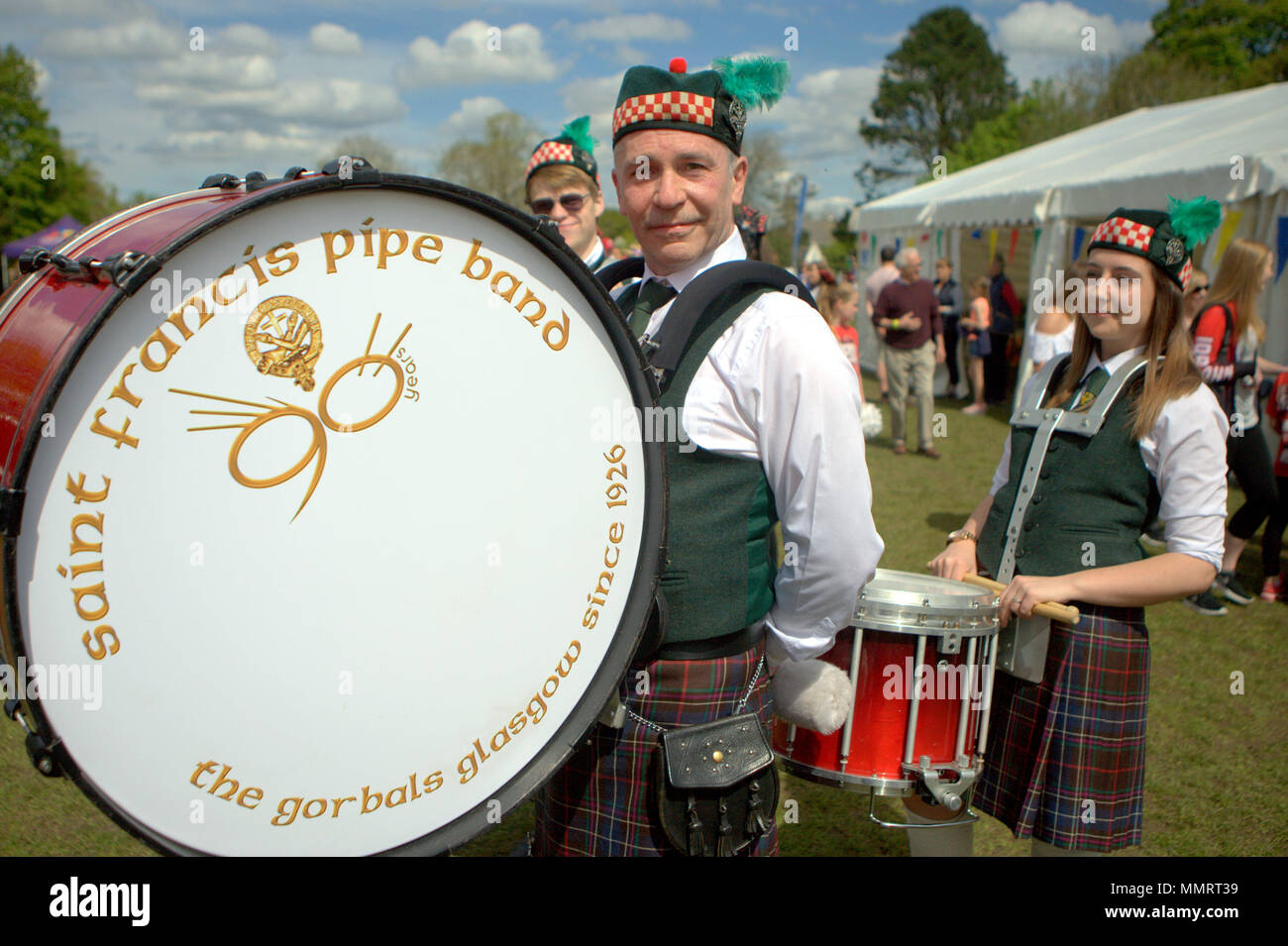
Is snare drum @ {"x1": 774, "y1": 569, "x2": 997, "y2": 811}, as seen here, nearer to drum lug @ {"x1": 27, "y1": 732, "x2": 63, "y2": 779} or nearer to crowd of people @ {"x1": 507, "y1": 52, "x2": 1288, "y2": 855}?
crowd of people @ {"x1": 507, "y1": 52, "x2": 1288, "y2": 855}

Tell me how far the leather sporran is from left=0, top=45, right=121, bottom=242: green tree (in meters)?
32.0

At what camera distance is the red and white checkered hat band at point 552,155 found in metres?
3.49

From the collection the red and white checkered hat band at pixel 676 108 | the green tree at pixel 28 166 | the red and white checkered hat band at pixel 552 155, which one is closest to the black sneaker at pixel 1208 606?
the red and white checkered hat band at pixel 552 155

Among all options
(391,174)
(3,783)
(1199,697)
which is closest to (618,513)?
(391,174)

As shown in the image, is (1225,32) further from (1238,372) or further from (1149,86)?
(1238,372)

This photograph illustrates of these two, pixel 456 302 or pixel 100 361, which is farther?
pixel 456 302

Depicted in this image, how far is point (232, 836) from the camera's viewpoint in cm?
111

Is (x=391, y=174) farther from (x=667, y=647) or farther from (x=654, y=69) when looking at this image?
(x=667, y=647)

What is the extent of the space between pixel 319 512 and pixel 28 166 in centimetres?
3589

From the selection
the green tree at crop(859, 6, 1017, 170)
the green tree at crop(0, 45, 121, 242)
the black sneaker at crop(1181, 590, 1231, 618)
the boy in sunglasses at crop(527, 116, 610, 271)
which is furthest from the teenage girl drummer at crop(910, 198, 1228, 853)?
the green tree at crop(859, 6, 1017, 170)

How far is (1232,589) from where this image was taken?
5.34 m

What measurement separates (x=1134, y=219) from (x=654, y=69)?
125cm

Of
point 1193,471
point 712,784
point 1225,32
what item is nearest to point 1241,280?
point 1193,471
